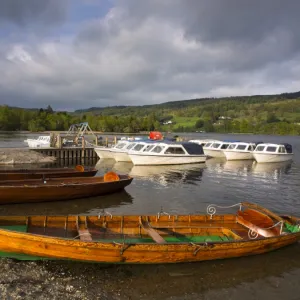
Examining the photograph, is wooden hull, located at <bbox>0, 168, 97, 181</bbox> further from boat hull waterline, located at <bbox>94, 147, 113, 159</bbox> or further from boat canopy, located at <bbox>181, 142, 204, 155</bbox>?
boat hull waterline, located at <bbox>94, 147, 113, 159</bbox>

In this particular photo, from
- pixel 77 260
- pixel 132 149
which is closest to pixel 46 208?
pixel 77 260

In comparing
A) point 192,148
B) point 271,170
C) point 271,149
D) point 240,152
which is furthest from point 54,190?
point 271,149

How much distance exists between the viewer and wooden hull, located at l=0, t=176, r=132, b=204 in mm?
17734

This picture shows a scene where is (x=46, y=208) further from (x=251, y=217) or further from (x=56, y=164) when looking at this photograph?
(x=56, y=164)

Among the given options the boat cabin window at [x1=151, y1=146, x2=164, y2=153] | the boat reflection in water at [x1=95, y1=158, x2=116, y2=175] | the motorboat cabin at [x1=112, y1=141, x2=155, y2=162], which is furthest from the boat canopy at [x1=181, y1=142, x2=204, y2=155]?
the boat reflection in water at [x1=95, y1=158, x2=116, y2=175]

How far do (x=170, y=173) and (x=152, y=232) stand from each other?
19.6m

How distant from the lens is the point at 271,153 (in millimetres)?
43531

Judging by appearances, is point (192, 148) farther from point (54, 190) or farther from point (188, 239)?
point (188, 239)

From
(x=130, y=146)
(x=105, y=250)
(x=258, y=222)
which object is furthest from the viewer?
(x=130, y=146)

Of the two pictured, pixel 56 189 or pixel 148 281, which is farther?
pixel 56 189

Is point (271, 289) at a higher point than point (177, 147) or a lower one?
lower

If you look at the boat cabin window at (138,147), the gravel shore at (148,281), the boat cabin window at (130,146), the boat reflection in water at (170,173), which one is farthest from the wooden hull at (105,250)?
the boat cabin window at (130,146)

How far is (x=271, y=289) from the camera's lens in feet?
32.7

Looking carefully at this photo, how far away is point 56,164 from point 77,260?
29194 mm
